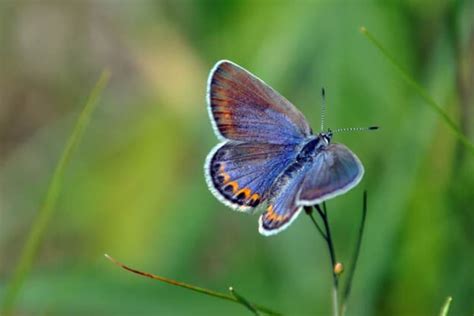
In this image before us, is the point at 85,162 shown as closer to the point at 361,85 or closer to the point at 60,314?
the point at 60,314

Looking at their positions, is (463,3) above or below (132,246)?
above

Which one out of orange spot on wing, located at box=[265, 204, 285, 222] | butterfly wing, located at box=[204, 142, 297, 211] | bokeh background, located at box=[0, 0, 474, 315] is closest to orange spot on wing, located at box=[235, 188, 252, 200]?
butterfly wing, located at box=[204, 142, 297, 211]

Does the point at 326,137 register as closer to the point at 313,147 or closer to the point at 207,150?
the point at 313,147

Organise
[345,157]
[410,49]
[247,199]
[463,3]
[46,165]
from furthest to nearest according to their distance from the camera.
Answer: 1. [46,165]
2. [410,49]
3. [463,3]
4. [247,199]
5. [345,157]

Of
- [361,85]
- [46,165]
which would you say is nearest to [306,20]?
[361,85]

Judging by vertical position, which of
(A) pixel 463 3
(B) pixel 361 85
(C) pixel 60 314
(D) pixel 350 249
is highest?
(A) pixel 463 3

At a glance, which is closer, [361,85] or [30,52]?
[361,85]

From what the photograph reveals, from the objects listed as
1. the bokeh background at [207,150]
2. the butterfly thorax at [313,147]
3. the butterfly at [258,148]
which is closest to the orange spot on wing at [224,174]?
the butterfly at [258,148]
